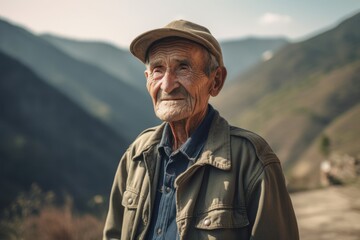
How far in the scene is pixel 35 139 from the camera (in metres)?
37.5

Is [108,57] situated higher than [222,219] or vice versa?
[108,57]

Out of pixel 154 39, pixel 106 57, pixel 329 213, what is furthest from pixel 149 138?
pixel 106 57

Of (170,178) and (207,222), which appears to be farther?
(170,178)

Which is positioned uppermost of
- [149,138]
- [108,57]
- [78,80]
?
[108,57]

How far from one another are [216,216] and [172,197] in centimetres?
29

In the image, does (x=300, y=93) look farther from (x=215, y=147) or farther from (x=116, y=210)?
(x=215, y=147)

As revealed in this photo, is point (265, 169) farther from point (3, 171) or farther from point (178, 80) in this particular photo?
point (3, 171)

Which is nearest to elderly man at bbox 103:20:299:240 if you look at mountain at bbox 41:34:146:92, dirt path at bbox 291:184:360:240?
dirt path at bbox 291:184:360:240

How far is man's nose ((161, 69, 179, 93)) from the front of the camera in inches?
76.2

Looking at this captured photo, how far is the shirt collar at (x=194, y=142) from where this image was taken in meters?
1.96

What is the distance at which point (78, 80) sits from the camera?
8312cm

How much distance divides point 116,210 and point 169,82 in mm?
887

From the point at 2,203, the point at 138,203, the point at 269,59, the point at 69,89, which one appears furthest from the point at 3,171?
the point at 269,59

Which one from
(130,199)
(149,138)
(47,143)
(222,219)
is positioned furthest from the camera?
(47,143)
